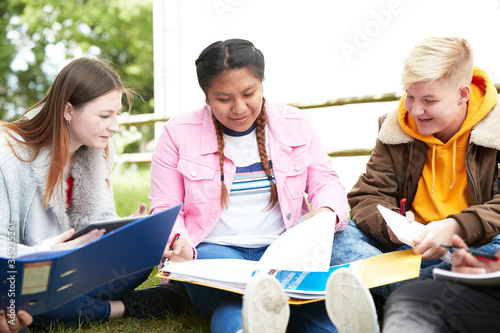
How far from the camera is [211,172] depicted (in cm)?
201

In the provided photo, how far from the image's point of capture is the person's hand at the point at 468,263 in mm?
1341

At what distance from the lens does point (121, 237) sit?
1.42 m

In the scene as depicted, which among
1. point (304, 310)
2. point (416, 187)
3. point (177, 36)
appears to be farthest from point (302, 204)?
point (177, 36)

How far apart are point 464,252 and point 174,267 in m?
0.83

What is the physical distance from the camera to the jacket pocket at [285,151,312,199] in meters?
2.04

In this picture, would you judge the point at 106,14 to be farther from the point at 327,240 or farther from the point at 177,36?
the point at 327,240

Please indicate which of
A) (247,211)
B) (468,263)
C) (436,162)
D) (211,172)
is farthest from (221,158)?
(468,263)

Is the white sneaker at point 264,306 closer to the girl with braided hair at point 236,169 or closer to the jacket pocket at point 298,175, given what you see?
the girl with braided hair at point 236,169

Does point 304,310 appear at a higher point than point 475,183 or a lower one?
lower

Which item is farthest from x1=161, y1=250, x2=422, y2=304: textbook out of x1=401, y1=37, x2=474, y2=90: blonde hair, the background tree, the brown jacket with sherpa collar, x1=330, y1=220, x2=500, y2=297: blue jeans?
the background tree

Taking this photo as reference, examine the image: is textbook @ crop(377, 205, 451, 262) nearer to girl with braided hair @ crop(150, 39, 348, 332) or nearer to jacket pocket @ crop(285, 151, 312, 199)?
girl with braided hair @ crop(150, 39, 348, 332)

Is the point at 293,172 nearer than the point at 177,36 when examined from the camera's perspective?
Yes

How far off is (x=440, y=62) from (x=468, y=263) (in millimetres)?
766

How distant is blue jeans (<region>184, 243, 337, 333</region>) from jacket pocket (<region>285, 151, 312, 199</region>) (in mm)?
324
